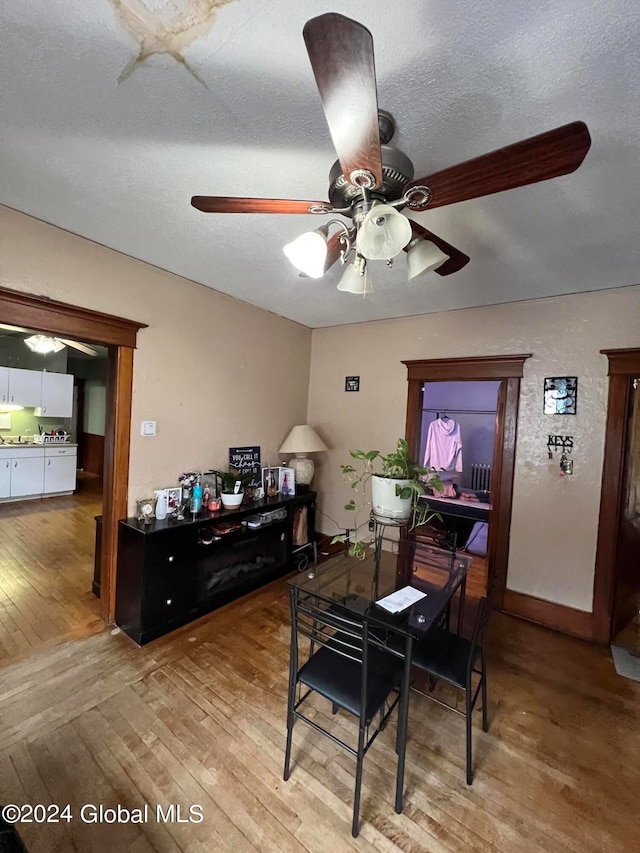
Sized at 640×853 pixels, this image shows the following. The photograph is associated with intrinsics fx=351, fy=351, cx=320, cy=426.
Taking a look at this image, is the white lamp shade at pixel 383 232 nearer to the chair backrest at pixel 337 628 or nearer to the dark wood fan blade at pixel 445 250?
the dark wood fan blade at pixel 445 250

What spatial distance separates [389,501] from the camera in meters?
2.00

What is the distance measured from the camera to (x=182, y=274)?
260 cm

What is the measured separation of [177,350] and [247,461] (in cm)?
116

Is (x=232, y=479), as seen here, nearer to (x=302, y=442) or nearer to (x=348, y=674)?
(x=302, y=442)

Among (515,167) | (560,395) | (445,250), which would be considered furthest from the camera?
(560,395)

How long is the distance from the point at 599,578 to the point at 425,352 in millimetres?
2153

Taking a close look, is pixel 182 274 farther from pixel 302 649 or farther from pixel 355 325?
pixel 302 649

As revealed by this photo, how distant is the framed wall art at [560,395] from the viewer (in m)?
2.57

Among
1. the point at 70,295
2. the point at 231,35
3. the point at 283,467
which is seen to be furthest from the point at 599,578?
the point at 70,295

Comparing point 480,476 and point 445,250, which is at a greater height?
point 445,250

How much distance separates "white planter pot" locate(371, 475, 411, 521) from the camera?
1.98 metres

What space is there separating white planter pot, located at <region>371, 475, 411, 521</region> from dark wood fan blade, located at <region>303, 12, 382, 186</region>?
148cm

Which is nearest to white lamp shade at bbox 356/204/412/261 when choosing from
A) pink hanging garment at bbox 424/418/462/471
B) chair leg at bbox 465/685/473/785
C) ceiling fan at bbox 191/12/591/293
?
ceiling fan at bbox 191/12/591/293

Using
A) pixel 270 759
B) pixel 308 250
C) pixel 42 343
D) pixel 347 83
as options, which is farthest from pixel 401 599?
pixel 42 343
